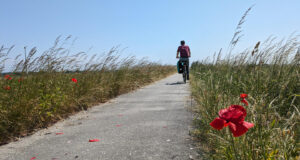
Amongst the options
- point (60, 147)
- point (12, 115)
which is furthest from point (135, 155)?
point (12, 115)

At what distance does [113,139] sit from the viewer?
8.86 feet

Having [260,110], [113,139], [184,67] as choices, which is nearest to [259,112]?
[260,110]

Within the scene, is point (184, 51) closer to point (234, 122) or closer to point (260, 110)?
point (260, 110)

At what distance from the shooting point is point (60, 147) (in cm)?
252

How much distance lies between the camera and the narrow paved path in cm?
224

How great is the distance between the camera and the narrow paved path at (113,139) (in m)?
2.24

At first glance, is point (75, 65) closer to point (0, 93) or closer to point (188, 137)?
point (0, 93)

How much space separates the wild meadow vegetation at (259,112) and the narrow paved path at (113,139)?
0.31m

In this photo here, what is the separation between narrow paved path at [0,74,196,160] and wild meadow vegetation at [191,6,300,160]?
0.31 meters

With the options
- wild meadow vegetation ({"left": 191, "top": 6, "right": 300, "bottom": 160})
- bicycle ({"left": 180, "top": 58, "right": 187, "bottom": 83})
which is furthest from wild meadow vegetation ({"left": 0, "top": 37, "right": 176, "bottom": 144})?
bicycle ({"left": 180, "top": 58, "right": 187, "bottom": 83})

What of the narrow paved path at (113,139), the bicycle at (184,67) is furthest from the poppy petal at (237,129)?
the bicycle at (184,67)

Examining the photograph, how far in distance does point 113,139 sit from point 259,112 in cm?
174

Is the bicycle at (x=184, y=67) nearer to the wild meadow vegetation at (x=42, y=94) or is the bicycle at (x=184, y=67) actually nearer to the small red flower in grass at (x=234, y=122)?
the wild meadow vegetation at (x=42, y=94)

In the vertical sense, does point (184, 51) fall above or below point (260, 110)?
above
